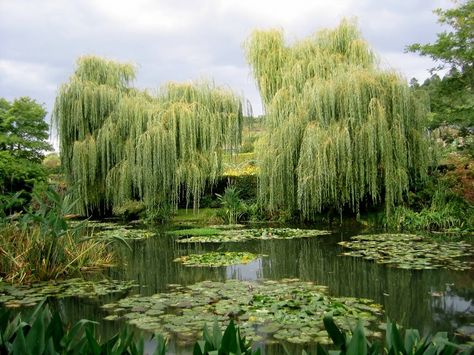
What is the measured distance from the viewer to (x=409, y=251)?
8281mm

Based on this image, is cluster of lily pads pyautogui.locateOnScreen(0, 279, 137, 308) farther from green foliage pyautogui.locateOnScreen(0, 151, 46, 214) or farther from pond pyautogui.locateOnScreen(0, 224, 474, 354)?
green foliage pyautogui.locateOnScreen(0, 151, 46, 214)

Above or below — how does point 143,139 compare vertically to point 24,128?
below

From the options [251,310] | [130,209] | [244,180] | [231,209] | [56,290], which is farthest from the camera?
[244,180]

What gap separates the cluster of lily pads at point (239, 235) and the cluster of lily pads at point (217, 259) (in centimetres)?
198

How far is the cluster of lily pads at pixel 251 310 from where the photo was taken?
4.28 m

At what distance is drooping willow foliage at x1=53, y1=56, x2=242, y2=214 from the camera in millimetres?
15328

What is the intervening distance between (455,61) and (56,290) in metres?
12.3

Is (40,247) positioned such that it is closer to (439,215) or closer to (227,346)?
(227,346)

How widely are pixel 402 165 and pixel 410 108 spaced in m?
1.63

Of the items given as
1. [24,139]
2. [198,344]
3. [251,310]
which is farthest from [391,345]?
[24,139]

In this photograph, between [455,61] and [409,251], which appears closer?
[409,251]

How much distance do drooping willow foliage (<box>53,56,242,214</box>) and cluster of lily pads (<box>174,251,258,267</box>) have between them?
684cm

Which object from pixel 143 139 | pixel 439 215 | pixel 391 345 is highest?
pixel 143 139

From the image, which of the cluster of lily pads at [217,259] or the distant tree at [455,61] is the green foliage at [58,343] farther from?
the distant tree at [455,61]
